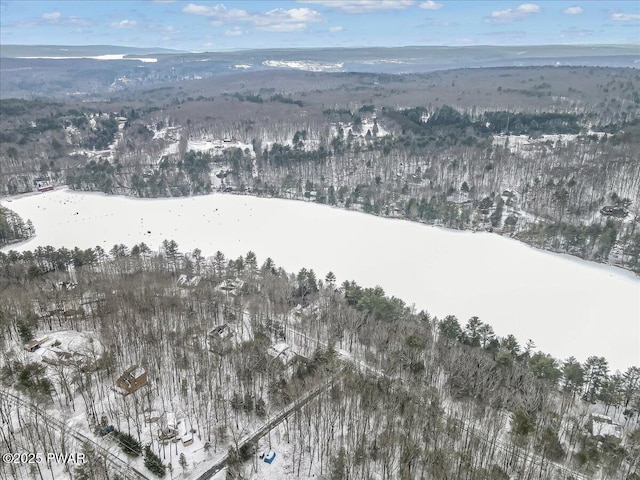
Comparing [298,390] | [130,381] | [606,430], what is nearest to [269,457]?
[298,390]

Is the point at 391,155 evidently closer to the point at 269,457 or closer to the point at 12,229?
the point at 12,229

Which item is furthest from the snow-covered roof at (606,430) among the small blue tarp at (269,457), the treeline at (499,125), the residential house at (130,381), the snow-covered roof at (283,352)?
the treeline at (499,125)

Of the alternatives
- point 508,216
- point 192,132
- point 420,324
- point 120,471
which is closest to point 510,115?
point 508,216

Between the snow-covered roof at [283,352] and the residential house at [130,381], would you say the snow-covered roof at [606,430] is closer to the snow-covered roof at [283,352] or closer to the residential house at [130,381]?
the snow-covered roof at [283,352]

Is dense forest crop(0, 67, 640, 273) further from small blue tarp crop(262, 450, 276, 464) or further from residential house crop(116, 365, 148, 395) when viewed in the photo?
residential house crop(116, 365, 148, 395)

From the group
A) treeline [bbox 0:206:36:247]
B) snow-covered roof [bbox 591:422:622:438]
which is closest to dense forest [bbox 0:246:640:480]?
snow-covered roof [bbox 591:422:622:438]
